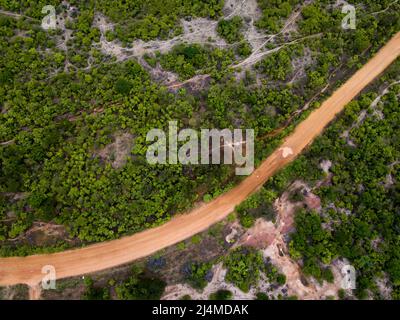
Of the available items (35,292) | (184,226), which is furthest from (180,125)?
(35,292)

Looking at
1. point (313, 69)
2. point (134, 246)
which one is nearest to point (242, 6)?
point (313, 69)

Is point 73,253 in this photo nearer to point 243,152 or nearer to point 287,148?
point 243,152

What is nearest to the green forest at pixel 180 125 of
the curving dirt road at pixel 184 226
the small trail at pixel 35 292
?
the curving dirt road at pixel 184 226

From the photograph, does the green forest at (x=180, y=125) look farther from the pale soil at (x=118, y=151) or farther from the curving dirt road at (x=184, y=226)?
the curving dirt road at (x=184, y=226)

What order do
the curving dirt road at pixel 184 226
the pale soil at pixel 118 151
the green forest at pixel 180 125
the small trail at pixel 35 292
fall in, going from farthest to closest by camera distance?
the pale soil at pixel 118 151 → the curving dirt road at pixel 184 226 → the green forest at pixel 180 125 → the small trail at pixel 35 292

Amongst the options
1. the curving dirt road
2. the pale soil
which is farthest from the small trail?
the pale soil

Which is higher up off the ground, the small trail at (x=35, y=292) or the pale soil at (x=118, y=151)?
the pale soil at (x=118, y=151)

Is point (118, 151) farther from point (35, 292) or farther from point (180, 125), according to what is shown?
point (35, 292)

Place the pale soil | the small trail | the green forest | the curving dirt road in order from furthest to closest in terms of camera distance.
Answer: the pale soil, the curving dirt road, the green forest, the small trail

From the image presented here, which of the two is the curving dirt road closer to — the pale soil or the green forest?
the green forest

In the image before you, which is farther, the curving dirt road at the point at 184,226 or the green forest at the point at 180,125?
the curving dirt road at the point at 184,226
